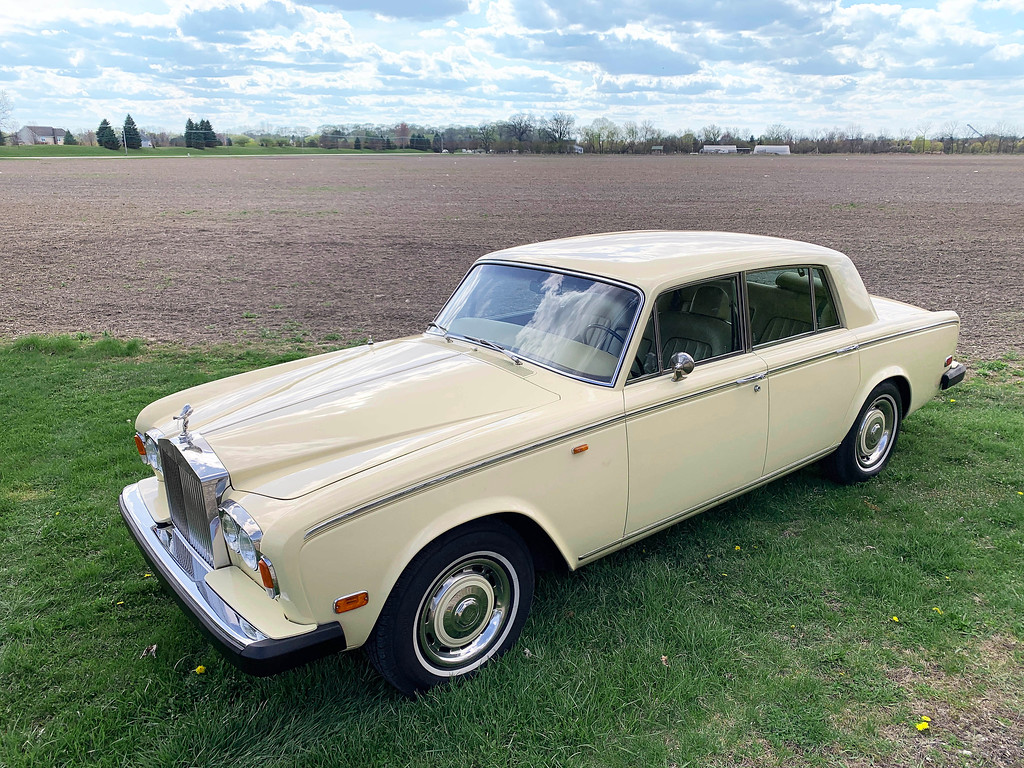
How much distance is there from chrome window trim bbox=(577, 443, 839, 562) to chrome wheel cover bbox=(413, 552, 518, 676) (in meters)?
0.43

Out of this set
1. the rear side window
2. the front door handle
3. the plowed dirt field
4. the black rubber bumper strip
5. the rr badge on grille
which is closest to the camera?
the black rubber bumper strip

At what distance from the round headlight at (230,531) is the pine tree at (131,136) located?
121 metres

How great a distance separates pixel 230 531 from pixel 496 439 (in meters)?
1.13

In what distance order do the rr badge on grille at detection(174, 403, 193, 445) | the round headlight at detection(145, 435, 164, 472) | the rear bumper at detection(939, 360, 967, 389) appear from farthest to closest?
the rear bumper at detection(939, 360, 967, 389) → the round headlight at detection(145, 435, 164, 472) → the rr badge on grille at detection(174, 403, 193, 445)

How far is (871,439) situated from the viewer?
4918 millimetres

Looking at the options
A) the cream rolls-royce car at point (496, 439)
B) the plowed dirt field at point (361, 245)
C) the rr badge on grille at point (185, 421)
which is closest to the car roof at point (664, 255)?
the cream rolls-royce car at point (496, 439)

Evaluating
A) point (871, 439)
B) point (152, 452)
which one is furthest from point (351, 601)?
point (871, 439)

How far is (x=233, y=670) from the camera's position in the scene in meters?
3.17

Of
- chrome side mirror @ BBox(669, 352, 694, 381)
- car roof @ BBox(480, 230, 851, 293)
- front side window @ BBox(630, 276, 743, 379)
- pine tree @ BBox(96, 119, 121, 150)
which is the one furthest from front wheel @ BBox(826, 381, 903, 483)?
pine tree @ BBox(96, 119, 121, 150)

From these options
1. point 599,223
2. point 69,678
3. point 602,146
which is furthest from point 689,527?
point 602,146

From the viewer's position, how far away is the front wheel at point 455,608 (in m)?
2.79

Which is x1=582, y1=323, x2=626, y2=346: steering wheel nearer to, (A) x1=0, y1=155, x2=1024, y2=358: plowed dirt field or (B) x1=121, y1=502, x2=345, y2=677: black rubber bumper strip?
(B) x1=121, y1=502, x2=345, y2=677: black rubber bumper strip

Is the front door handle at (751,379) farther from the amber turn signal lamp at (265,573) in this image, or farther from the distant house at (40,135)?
the distant house at (40,135)

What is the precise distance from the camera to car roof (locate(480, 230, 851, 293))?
3695 millimetres
